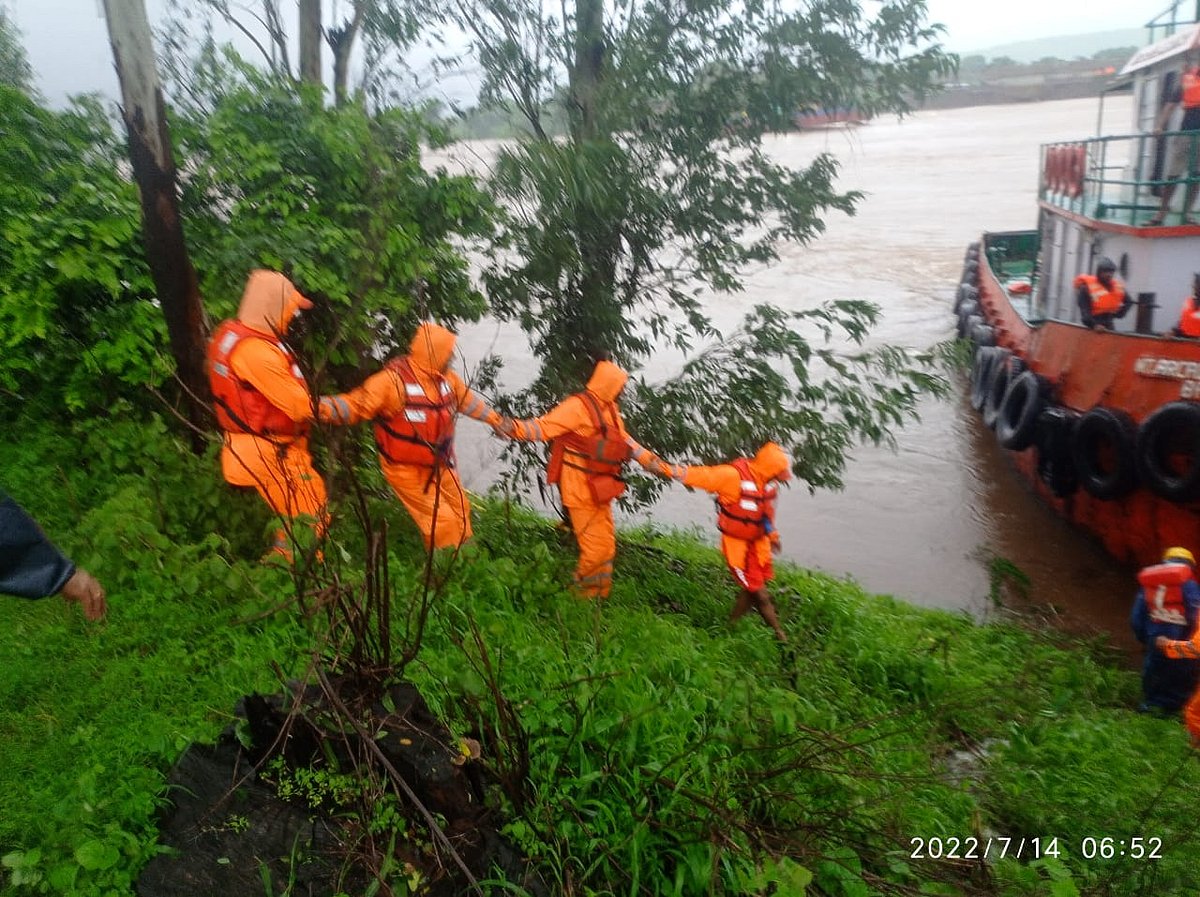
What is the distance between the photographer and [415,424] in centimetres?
414

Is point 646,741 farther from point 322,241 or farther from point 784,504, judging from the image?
point 784,504

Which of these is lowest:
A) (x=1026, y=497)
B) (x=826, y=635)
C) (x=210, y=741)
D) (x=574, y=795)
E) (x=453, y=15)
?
(x=1026, y=497)

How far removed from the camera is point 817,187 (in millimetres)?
5676

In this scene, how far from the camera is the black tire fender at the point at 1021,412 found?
26.4 ft

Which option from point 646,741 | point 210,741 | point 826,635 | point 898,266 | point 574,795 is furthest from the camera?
point 898,266

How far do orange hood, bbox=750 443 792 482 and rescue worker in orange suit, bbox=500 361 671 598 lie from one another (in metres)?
0.53

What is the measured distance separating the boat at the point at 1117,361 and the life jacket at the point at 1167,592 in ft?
5.32

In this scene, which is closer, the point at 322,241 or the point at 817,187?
the point at 322,241

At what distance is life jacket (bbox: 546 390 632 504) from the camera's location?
4770 millimetres

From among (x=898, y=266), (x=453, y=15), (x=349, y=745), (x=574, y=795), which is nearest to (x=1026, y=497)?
(x=453, y=15)

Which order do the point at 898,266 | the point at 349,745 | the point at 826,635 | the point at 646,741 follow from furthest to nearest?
1. the point at 898,266
2. the point at 826,635
3. the point at 646,741
4. the point at 349,745

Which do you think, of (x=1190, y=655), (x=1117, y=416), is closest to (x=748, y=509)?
(x=1190, y=655)

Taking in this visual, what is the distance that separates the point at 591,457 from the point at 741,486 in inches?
34.2

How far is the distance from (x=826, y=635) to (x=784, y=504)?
4.13 m
